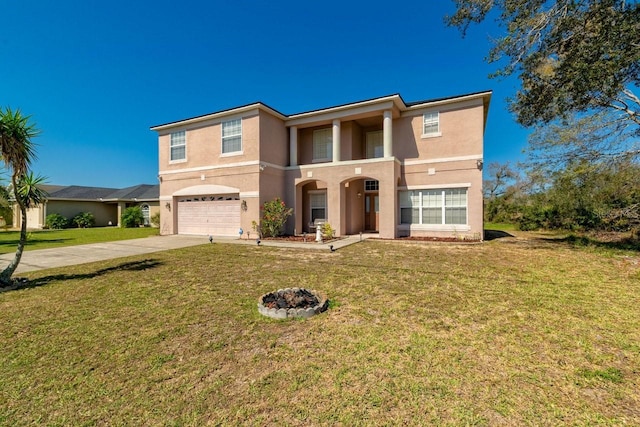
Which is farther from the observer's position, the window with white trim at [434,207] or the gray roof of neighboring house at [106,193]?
the gray roof of neighboring house at [106,193]

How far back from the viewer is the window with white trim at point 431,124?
14.5m

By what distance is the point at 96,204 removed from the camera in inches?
1169

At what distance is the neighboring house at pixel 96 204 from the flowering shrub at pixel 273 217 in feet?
56.9

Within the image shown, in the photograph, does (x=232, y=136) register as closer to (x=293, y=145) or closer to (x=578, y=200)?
(x=293, y=145)

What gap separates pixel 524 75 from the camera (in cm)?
1098

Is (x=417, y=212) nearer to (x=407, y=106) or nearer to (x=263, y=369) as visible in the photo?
(x=407, y=106)

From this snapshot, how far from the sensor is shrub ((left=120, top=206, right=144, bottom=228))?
1026 inches

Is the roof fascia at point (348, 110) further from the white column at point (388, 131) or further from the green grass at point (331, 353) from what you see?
the green grass at point (331, 353)

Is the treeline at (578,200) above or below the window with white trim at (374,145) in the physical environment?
below

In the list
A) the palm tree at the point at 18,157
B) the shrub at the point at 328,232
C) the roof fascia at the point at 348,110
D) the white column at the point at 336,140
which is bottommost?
the shrub at the point at 328,232

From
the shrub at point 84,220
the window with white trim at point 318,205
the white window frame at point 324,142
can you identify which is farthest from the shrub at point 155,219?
the white window frame at point 324,142

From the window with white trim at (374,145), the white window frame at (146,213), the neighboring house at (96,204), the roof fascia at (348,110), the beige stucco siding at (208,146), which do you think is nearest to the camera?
the roof fascia at (348,110)

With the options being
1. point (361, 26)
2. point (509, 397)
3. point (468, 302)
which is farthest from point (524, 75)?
Answer: point (509, 397)

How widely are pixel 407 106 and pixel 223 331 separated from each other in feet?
47.5
